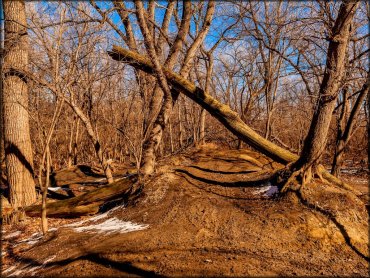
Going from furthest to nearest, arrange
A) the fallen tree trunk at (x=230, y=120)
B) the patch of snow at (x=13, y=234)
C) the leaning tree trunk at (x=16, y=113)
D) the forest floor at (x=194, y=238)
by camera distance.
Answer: the leaning tree trunk at (x=16, y=113) → the fallen tree trunk at (x=230, y=120) → the patch of snow at (x=13, y=234) → the forest floor at (x=194, y=238)

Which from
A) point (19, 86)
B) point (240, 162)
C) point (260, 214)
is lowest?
point (260, 214)

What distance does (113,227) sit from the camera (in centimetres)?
444

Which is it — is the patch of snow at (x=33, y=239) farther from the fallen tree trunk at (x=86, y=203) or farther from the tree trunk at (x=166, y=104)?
the tree trunk at (x=166, y=104)

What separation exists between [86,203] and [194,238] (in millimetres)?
3280

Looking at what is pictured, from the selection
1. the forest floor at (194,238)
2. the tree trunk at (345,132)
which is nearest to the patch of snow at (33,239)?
the forest floor at (194,238)

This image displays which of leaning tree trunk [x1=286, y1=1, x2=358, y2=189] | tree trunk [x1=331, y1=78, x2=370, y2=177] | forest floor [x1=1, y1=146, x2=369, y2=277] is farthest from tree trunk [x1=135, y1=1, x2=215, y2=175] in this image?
tree trunk [x1=331, y1=78, x2=370, y2=177]

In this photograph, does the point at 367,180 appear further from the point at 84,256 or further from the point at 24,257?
the point at 24,257

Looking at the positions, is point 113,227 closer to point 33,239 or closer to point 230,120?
point 33,239

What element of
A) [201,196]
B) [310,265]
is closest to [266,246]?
[310,265]

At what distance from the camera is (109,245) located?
3.63 m

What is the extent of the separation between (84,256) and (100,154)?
4.42 meters

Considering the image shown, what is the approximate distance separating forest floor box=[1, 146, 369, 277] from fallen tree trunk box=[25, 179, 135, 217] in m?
0.32

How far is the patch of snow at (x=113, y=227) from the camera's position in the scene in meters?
4.20

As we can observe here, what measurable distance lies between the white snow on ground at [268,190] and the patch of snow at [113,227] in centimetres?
202
